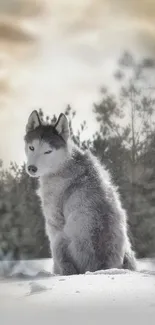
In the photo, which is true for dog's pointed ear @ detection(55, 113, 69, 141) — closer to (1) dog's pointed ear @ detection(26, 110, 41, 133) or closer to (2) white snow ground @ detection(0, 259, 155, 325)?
(1) dog's pointed ear @ detection(26, 110, 41, 133)

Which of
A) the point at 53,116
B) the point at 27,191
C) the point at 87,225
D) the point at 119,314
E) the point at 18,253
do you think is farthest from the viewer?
the point at 27,191

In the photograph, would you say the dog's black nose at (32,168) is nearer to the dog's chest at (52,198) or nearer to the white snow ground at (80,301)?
the dog's chest at (52,198)

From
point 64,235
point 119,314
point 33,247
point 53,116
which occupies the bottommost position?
point 119,314

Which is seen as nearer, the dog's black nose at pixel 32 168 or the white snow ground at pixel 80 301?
the white snow ground at pixel 80 301

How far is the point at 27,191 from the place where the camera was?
244 cm

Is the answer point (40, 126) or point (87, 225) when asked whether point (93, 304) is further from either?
point (40, 126)

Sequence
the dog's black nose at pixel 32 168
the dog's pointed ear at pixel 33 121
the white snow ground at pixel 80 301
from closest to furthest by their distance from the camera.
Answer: the white snow ground at pixel 80 301 < the dog's black nose at pixel 32 168 < the dog's pointed ear at pixel 33 121

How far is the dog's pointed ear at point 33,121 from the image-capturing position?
1600 millimetres

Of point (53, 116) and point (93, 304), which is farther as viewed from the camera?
point (53, 116)

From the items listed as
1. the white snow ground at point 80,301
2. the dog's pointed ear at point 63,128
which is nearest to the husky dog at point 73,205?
the dog's pointed ear at point 63,128

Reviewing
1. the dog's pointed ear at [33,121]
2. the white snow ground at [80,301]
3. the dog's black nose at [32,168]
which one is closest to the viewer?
the white snow ground at [80,301]

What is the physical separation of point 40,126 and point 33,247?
889mm

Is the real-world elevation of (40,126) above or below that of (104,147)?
below

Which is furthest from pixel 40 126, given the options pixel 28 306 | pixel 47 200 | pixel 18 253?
pixel 18 253
